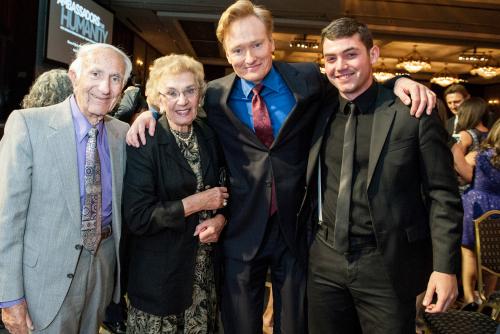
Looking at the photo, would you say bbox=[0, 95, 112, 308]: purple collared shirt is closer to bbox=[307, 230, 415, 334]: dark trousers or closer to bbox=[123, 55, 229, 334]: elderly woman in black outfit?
bbox=[123, 55, 229, 334]: elderly woman in black outfit

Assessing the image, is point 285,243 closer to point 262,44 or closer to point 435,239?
point 435,239

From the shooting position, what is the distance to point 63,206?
1.53 meters

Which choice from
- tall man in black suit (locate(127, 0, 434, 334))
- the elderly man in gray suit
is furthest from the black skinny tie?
the elderly man in gray suit

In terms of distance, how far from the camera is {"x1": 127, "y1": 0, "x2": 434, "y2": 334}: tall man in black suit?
5.91 feet

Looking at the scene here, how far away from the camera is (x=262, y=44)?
1.88 m

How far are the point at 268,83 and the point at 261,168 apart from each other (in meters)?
0.38

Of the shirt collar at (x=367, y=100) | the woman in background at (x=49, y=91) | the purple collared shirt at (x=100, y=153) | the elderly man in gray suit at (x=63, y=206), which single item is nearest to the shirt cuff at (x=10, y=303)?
the elderly man in gray suit at (x=63, y=206)

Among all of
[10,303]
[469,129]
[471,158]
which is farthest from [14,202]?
[469,129]

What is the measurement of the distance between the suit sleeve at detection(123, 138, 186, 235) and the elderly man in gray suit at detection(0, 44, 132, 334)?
0.05 metres

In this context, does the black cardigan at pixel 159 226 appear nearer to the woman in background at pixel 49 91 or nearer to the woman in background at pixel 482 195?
the woman in background at pixel 49 91

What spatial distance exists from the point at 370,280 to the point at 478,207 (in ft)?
7.83

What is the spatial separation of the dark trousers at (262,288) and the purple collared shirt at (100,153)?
1.89 feet

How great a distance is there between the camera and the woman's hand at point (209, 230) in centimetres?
179

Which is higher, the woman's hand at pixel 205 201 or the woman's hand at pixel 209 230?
the woman's hand at pixel 205 201
